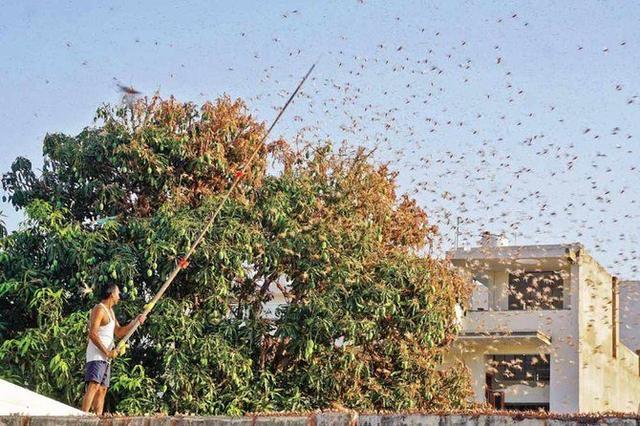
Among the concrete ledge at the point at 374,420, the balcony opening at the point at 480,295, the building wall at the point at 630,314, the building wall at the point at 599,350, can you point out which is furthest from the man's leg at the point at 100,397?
the building wall at the point at 630,314

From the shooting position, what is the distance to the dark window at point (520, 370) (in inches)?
1198

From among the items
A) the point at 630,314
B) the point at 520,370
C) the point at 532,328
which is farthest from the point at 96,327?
the point at 630,314

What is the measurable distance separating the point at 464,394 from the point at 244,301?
4245 mm

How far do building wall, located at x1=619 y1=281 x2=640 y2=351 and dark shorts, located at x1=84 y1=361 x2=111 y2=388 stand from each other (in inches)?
1095

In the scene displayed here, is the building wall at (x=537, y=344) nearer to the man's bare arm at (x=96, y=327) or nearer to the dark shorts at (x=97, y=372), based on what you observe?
the dark shorts at (x=97, y=372)

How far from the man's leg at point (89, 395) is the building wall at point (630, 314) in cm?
2795

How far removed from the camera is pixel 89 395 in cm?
1079

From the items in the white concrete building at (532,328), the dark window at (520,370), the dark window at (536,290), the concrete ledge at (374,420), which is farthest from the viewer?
the dark window at (536,290)

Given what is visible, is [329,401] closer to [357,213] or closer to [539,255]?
[357,213]

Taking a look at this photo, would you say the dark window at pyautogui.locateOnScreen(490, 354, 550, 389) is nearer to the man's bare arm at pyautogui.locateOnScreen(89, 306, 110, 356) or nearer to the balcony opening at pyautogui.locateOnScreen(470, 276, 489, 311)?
the balcony opening at pyautogui.locateOnScreen(470, 276, 489, 311)

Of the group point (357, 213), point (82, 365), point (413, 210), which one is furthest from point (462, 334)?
point (82, 365)

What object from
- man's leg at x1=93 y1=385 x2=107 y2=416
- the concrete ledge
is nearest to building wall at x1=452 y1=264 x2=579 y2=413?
man's leg at x1=93 y1=385 x2=107 y2=416

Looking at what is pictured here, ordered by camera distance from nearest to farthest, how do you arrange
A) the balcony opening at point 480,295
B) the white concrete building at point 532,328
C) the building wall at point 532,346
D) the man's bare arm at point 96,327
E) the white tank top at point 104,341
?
1. the man's bare arm at point 96,327
2. the white tank top at point 104,341
3. the building wall at point 532,346
4. the white concrete building at point 532,328
5. the balcony opening at point 480,295

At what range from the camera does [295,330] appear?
18.2 metres
